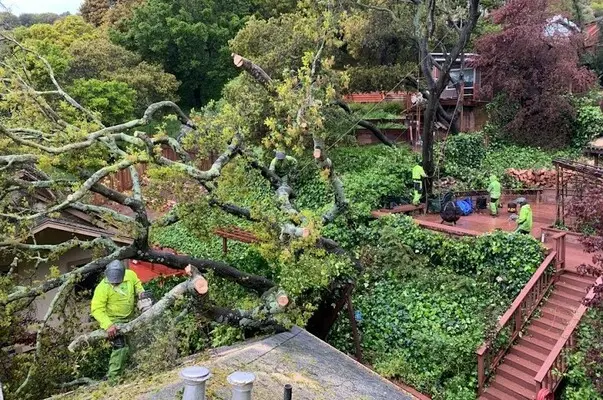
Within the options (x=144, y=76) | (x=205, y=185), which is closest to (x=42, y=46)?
(x=144, y=76)

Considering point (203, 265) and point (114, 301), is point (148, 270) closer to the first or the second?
point (203, 265)

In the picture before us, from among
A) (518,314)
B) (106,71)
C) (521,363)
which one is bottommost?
(521,363)

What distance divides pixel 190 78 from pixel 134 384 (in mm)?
27931

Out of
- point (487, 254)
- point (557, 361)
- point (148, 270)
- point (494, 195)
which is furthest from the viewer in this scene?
point (148, 270)

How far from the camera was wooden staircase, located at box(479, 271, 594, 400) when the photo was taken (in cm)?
916

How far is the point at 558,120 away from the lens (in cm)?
2066

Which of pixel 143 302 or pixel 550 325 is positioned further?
pixel 550 325

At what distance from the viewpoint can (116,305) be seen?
7.07 m

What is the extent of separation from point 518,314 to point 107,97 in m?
18.8

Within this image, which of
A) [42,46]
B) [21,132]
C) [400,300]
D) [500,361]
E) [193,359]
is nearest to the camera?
[193,359]

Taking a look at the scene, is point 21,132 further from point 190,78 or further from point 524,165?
point 190,78

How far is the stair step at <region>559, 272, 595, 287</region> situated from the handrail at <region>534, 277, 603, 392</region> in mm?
1540

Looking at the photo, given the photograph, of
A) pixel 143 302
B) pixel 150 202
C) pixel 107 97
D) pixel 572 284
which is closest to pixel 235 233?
pixel 150 202

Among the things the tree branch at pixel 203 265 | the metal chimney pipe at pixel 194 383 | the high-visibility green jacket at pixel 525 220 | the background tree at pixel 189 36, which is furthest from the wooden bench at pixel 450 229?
the background tree at pixel 189 36
